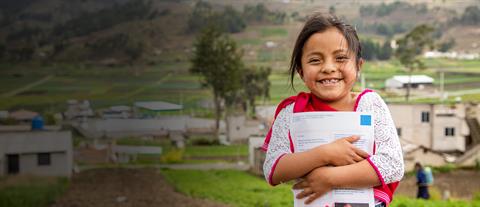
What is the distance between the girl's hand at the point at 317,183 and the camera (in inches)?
48.4

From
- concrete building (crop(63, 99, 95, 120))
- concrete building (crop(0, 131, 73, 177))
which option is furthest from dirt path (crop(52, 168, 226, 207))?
concrete building (crop(63, 99, 95, 120))

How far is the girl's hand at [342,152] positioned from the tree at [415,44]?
9065 mm

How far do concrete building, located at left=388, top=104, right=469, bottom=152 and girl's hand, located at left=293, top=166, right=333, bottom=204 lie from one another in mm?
8851

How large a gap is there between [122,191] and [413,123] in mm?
4568

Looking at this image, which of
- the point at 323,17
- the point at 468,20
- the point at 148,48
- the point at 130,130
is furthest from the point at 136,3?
the point at 323,17

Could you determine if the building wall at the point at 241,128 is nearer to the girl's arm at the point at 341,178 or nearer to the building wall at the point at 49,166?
the building wall at the point at 49,166

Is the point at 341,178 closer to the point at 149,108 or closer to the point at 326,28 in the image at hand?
the point at 326,28

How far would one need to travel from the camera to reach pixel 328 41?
127cm

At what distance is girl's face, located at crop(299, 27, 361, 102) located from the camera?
1.27 metres

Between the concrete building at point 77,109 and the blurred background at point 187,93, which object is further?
the concrete building at point 77,109

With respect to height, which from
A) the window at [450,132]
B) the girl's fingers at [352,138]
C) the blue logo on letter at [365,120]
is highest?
the blue logo on letter at [365,120]

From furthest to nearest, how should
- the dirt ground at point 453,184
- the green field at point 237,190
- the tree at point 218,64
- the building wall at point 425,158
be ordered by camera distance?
the building wall at point 425,158
the tree at point 218,64
the dirt ground at point 453,184
the green field at point 237,190

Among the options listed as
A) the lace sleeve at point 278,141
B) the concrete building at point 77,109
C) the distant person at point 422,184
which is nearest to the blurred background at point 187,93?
the concrete building at point 77,109

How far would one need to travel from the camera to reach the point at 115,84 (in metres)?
8.27
